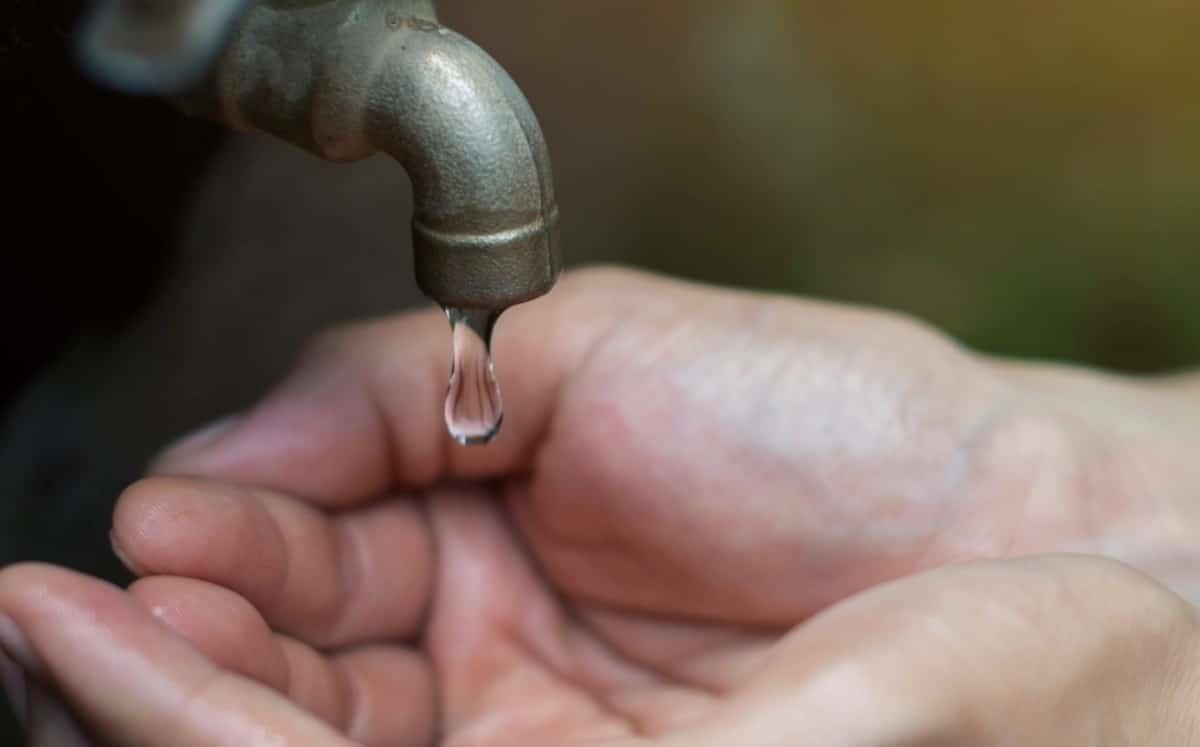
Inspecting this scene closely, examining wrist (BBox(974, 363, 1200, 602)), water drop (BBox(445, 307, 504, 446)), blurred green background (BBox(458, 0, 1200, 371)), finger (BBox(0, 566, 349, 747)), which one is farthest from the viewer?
blurred green background (BBox(458, 0, 1200, 371))

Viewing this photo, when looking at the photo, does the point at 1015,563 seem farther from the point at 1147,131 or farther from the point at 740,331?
the point at 1147,131

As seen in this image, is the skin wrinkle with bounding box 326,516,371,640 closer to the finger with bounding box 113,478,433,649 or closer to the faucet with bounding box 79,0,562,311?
the finger with bounding box 113,478,433,649

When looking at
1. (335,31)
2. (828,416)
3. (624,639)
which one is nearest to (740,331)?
(828,416)

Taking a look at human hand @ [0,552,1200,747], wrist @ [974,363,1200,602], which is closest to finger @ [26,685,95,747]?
human hand @ [0,552,1200,747]

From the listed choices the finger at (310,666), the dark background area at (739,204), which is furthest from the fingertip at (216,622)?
the dark background area at (739,204)

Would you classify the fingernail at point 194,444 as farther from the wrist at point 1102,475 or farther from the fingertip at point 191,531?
the wrist at point 1102,475
